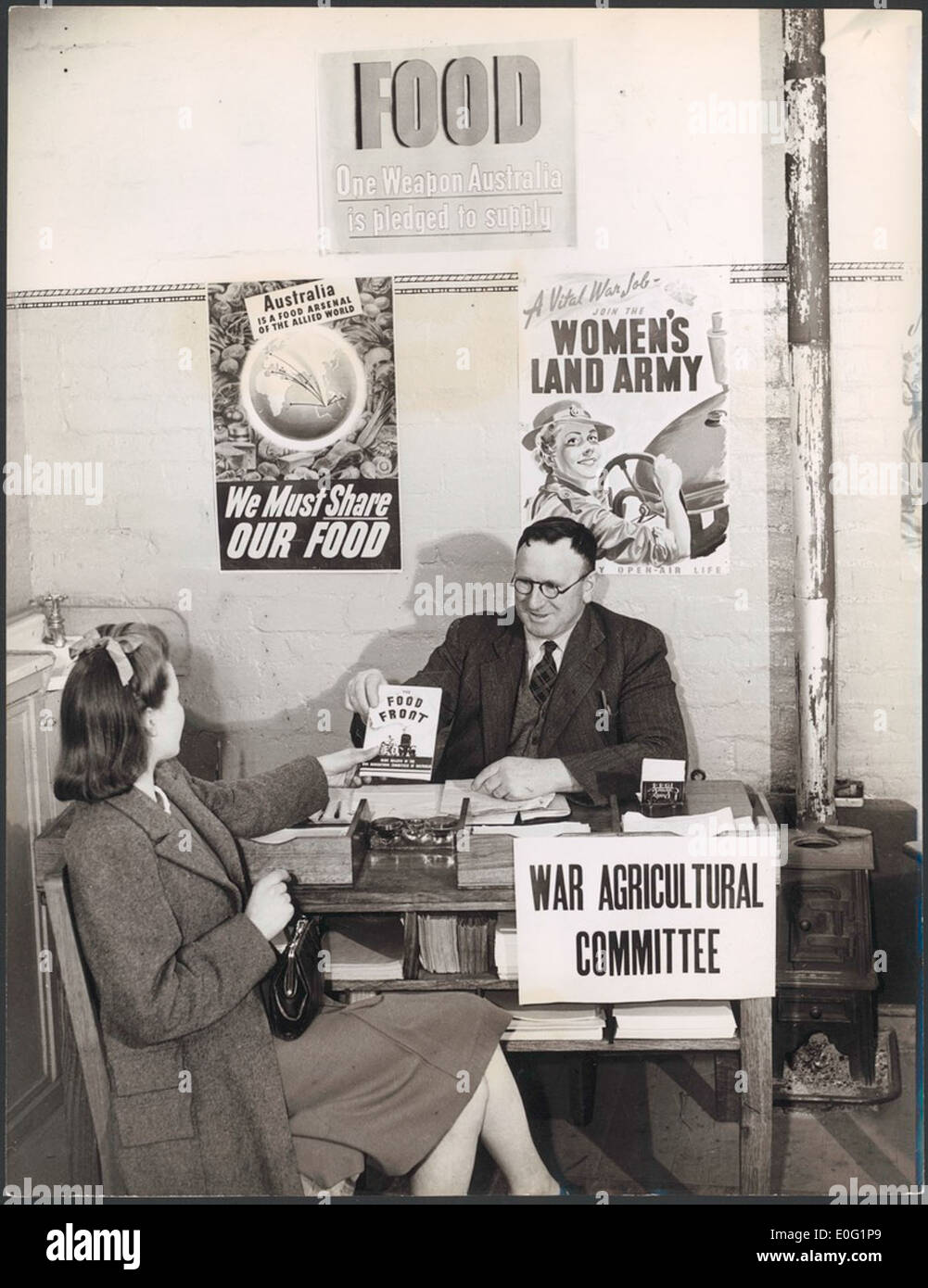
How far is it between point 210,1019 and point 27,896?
2.62 ft

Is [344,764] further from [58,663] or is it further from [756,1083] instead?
[756,1083]

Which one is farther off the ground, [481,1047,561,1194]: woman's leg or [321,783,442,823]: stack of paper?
[321,783,442,823]: stack of paper

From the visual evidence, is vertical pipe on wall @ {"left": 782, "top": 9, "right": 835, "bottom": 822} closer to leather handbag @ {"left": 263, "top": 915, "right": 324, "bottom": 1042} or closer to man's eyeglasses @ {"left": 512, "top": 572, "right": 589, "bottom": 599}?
man's eyeglasses @ {"left": 512, "top": 572, "right": 589, "bottom": 599}

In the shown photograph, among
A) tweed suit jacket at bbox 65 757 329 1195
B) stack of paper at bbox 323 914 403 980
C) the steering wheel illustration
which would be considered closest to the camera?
tweed suit jacket at bbox 65 757 329 1195

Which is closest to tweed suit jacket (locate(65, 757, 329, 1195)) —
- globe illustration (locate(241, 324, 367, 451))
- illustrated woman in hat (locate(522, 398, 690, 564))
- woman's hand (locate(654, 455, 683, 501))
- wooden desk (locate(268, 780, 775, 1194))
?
wooden desk (locate(268, 780, 775, 1194))

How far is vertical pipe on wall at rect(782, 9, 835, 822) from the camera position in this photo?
12.9 ft

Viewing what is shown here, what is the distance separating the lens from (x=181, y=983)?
370cm

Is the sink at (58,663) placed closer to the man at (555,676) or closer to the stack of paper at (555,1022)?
the man at (555,676)

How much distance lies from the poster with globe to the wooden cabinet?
0.70m

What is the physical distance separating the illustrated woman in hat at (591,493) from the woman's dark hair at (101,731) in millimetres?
1218

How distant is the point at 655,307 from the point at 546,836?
1510mm

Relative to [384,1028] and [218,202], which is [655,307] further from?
[384,1028]

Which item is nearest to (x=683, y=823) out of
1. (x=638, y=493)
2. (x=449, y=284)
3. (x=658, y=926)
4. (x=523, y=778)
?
(x=658, y=926)

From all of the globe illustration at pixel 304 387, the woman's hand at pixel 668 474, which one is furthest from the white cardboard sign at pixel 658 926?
the globe illustration at pixel 304 387
